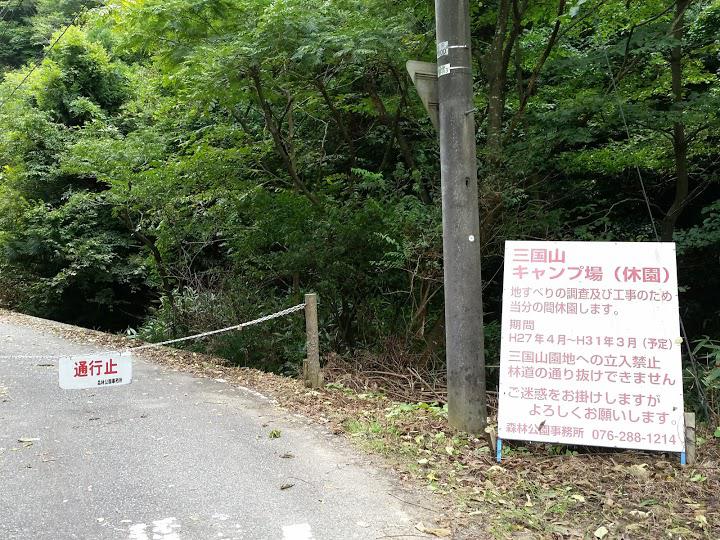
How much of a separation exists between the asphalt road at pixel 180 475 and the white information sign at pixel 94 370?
1.42 feet

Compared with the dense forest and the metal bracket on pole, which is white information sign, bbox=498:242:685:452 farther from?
the metal bracket on pole

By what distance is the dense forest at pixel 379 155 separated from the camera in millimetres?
7965

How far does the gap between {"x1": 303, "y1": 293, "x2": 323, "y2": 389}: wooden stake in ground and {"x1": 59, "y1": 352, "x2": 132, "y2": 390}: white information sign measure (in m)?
2.07

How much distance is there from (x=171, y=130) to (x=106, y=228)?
5366 millimetres

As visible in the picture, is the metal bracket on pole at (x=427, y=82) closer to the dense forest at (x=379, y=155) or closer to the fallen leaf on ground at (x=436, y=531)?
the dense forest at (x=379, y=155)

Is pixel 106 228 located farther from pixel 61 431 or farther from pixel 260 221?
pixel 61 431

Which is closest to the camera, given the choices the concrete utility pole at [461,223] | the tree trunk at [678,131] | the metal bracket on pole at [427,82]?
the concrete utility pole at [461,223]

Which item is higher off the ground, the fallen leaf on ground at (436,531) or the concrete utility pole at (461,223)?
the concrete utility pole at (461,223)

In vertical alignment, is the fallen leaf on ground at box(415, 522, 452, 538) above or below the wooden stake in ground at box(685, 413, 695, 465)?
below

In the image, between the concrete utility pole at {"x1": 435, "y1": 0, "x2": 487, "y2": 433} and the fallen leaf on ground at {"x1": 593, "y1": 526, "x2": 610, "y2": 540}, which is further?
the concrete utility pole at {"x1": 435, "y1": 0, "x2": 487, "y2": 433}

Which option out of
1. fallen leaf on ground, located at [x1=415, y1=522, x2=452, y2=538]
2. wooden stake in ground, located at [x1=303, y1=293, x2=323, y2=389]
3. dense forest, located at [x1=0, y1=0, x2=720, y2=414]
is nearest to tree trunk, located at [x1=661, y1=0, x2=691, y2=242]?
dense forest, located at [x1=0, y1=0, x2=720, y2=414]

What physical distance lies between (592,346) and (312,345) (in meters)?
3.54

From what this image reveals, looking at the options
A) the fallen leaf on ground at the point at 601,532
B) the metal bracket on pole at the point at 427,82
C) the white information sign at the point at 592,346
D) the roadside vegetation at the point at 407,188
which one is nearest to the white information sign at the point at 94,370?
the roadside vegetation at the point at 407,188

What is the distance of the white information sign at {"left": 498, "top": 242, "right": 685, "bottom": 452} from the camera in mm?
4398
